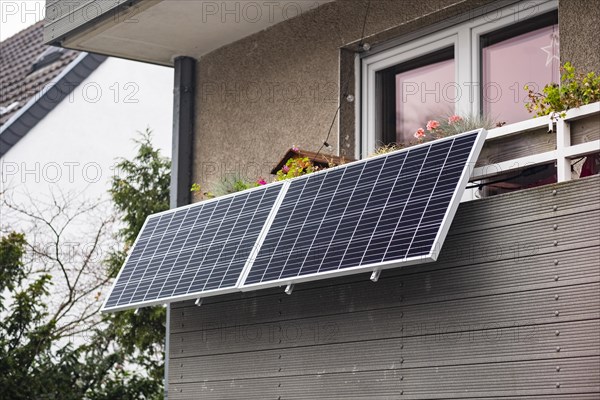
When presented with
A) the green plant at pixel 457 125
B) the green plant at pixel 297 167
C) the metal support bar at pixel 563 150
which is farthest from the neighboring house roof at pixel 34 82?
the metal support bar at pixel 563 150

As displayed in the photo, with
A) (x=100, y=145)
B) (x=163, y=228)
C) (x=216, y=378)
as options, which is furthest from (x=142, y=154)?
(x=216, y=378)

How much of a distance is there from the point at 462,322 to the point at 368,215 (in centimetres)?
96

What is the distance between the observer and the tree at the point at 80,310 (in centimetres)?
1366

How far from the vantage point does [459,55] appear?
8.50 meters

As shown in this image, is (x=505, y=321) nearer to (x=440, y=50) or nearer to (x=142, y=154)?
(x=440, y=50)

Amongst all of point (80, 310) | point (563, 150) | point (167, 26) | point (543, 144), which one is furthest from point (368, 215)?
point (80, 310)

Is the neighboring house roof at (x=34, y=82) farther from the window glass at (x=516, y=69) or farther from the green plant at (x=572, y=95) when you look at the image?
the green plant at (x=572, y=95)

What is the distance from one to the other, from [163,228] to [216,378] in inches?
60.7

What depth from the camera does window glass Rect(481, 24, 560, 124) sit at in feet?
25.7

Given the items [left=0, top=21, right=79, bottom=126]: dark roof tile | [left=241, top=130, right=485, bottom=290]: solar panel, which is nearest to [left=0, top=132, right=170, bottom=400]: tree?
[left=0, top=21, right=79, bottom=126]: dark roof tile

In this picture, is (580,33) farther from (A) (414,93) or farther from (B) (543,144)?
(A) (414,93)

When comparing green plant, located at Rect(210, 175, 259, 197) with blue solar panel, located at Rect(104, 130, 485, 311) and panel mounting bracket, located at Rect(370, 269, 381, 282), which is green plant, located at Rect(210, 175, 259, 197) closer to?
blue solar panel, located at Rect(104, 130, 485, 311)

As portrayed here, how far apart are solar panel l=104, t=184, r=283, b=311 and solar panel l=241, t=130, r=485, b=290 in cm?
26

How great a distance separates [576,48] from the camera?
23.9 feet
